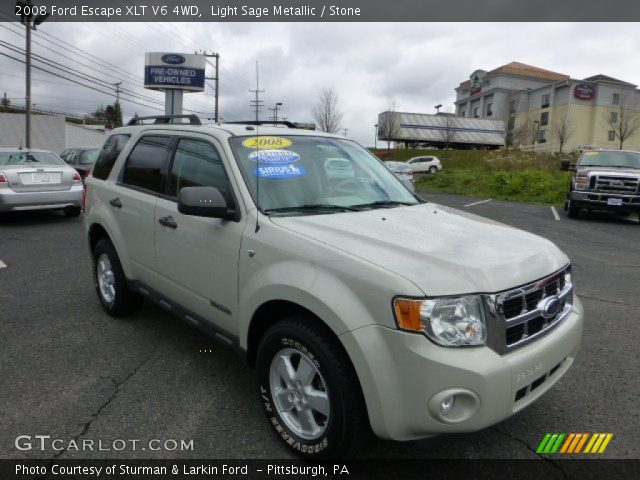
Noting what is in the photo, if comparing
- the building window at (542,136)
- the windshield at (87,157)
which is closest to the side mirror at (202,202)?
the windshield at (87,157)

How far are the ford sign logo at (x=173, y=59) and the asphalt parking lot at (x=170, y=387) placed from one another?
4264 cm

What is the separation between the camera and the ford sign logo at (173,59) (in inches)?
1739

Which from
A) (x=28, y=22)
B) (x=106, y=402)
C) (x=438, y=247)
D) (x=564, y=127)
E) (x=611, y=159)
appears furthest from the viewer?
(x=564, y=127)

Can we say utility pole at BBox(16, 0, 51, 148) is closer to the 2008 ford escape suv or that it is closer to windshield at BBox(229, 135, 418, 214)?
the 2008 ford escape suv

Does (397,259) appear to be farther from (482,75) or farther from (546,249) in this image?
(482,75)

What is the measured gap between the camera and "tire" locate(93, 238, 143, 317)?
442cm

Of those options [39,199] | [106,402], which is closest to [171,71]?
[39,199]

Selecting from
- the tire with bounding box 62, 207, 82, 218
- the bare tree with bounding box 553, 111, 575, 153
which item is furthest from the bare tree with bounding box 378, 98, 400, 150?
the tire with bounding box 62, 207, 82, 218

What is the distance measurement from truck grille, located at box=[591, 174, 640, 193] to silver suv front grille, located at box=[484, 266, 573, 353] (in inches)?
455

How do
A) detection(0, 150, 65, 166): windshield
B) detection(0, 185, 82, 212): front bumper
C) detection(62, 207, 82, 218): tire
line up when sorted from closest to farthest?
1. detection(0, 185, 82, 212): front bumper
2. detection(0, 150, 65, 166): windshield
3. detection(62, 207, 82, 218): tire

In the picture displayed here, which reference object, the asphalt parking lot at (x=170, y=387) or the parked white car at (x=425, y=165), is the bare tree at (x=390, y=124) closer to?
the parked white car at (x=425, y=165)

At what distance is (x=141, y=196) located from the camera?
4.00 metres

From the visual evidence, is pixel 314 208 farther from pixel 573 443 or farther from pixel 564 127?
pixel 564 127

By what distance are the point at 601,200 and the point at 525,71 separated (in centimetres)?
8215
